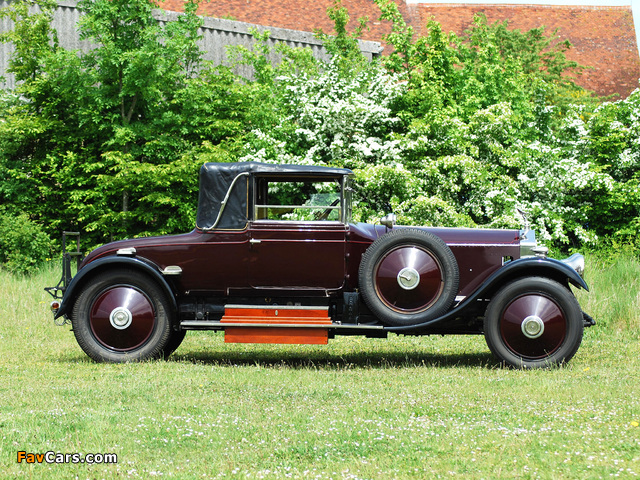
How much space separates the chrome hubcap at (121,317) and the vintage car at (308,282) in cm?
1

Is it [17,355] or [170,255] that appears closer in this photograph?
[170,255]

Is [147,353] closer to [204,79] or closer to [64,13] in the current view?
→ [204,79]

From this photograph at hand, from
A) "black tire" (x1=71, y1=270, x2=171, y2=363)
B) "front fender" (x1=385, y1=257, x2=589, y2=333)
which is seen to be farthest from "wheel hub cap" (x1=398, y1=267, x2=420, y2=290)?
"black tire" (x1=71, y1=270, x2=171, y2=363)

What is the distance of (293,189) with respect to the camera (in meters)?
8.93

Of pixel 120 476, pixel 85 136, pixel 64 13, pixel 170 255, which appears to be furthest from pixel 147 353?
pixel 64 13

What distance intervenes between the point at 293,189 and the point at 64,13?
9617 millimetres

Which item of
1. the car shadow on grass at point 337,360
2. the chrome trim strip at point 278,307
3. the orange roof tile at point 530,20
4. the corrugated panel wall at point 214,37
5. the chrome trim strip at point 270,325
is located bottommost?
the car shadow on grass at point 337,360

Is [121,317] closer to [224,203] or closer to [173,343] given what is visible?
[173,343]

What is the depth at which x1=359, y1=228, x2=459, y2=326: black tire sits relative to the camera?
729 cm

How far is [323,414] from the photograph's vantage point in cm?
544

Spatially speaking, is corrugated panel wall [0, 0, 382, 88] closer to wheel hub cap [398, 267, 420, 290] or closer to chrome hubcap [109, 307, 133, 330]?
chrome hubcap [109, 307, 133, 330]

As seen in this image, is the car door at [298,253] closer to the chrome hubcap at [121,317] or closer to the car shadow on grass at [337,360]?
the car shadow on grass at [337,360]

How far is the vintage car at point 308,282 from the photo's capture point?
289 inches

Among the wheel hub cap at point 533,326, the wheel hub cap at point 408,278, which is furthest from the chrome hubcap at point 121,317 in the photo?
the wheel hub cap at point 533,326
